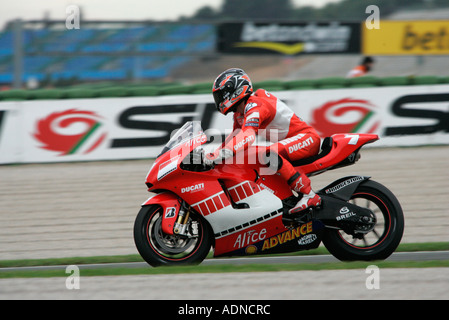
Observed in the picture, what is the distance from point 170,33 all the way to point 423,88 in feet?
37.9

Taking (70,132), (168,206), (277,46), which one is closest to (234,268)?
(168,206)

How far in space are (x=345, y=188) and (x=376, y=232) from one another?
493 millimetres

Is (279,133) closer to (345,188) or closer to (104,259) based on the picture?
(345,188)

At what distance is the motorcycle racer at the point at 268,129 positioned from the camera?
5270 mm

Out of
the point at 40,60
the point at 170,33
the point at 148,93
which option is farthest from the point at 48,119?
the point at 40,60

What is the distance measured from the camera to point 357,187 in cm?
552

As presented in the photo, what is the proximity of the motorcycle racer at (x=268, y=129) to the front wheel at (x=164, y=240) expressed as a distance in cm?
63

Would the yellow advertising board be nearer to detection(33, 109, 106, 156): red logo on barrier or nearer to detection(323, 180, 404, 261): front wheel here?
detection(33, 109, 106, 156): red logo on barrier

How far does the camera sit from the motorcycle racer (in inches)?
207

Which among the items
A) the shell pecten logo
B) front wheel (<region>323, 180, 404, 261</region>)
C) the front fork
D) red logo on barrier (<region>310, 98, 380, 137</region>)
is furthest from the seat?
the shell pecten logo

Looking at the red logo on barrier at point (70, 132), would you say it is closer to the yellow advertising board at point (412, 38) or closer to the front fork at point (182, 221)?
the front fork at point (182, 221)

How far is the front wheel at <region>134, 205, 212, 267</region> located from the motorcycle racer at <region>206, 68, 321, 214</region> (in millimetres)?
626
